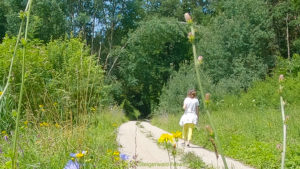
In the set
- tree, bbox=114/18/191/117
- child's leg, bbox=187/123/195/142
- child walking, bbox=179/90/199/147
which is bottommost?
child's leg, bbox=187/123/195/142

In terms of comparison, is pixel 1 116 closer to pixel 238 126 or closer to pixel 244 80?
pixel 238 126

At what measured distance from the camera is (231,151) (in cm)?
620

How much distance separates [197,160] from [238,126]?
4.07 metres

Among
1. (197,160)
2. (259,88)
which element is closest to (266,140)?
(197,160)

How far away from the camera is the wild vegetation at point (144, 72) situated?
398 cm

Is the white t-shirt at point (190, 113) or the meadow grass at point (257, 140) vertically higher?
the white t-shirt at point (190, 113)

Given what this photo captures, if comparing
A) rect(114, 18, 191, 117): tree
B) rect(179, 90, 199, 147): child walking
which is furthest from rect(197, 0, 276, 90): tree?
rect(179, 90, 199, 147): child walking

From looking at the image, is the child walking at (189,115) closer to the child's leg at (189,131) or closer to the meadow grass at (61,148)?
the child's leg at (189,131)

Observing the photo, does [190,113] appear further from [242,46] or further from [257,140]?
[242,46]

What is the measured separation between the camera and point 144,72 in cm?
2730

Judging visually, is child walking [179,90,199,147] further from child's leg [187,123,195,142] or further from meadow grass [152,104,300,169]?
meadow grass [152,104,300,169]

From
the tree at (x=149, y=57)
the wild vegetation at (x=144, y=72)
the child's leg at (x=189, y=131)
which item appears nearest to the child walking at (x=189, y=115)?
the child's leg at (x=189, y=131)

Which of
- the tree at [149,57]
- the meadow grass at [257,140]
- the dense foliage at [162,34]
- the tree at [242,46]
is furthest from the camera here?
the tree at [149,57]

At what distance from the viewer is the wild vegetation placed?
13.0 feet
